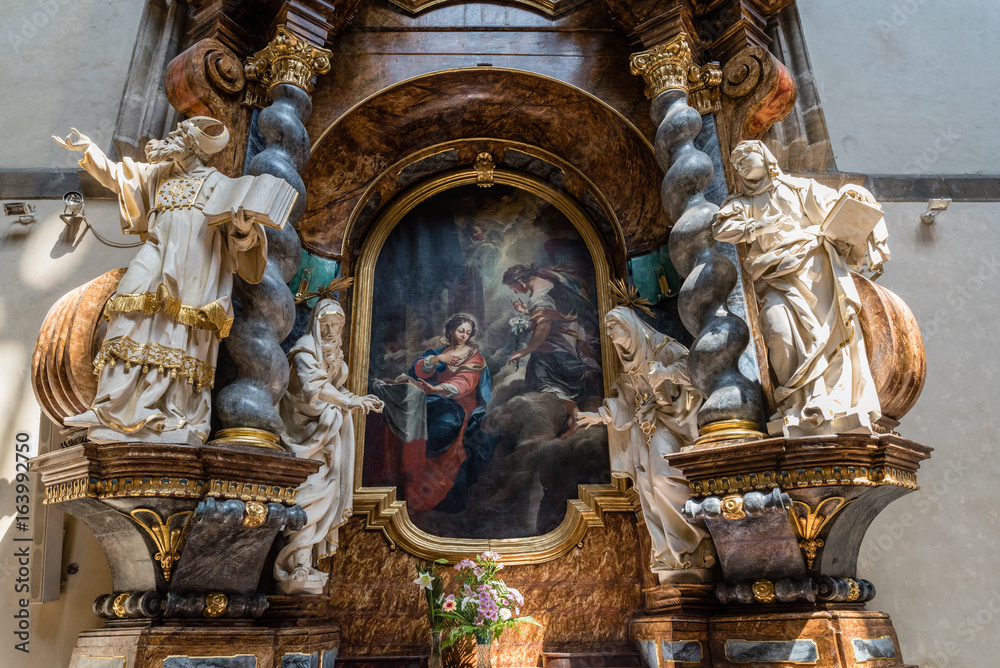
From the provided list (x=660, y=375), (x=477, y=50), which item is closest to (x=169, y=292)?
A: (x=660, y=375)

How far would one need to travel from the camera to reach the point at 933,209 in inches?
259

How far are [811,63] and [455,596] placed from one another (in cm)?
571

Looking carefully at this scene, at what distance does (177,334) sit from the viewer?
4.21 meters

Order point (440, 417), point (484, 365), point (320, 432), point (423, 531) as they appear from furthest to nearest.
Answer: point (484, 365)
point (440, 417)
point (423, 531)
point (320, 432)

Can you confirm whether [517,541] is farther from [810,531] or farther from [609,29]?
[609,29]

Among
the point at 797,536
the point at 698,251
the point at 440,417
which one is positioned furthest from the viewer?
the point at 440,417

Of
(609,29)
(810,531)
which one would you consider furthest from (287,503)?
(609,29)

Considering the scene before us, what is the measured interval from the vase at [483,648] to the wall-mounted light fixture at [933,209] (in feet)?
16.4

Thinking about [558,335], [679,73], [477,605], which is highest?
[679,73]

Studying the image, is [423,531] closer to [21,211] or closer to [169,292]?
[169,292]

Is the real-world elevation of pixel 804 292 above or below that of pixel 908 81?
below

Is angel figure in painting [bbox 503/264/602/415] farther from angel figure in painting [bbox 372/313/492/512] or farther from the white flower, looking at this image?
the white flower

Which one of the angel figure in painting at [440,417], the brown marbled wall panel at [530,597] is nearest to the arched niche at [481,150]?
the angel figure in painting at [440,417]

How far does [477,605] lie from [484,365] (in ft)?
6.43
